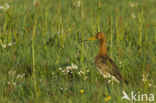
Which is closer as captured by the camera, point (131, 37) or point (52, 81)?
point (52, 81)

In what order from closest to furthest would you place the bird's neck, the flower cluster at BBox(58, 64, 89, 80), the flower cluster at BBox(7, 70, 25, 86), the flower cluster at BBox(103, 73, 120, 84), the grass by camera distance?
1. the grass
2. the flower cluster at BBox(7, 70, 25, 86)
3. the flower cluster at BBox(103, 73, 120, 84)
4. the flower cluster at BBox(58, 64, 89, 80)
5. the bird's neck

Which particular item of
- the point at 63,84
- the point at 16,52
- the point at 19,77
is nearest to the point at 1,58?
the point at 16,52

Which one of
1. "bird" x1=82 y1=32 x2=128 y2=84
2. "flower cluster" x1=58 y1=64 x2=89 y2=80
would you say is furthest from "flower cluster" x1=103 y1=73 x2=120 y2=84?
"flower cluster" x1=58 y1=64 x2=89 y2=80

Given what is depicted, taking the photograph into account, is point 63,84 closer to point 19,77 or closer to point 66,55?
point 19,77

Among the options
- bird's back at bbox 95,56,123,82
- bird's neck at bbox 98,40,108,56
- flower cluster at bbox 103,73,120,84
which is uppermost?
bird's neck at bbox 98,40,108,56

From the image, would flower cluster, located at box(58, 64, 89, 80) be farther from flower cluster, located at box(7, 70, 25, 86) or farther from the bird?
flower cluster, located at box(7, 70, 25, 86)

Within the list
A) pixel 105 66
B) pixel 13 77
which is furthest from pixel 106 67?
pixel 13 77

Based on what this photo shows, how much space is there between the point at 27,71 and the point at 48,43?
1.05 metres

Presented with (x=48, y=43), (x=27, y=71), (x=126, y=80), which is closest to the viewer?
(x=126, y=80)

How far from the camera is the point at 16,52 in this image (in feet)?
17.7

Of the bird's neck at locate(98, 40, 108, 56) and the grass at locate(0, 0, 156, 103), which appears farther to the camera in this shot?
the bird's neck at locate(98, 40, 108, 56)

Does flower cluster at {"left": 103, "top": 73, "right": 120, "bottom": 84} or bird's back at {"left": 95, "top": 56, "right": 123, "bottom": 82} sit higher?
bird's back at {"left": 95, "top": 56, "right": 123, "bottom": 82}

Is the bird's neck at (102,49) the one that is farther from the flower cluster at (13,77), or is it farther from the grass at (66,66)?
the flower cluster at (13,77)

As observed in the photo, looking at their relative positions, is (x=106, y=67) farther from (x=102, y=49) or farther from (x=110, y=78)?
(x=102, y=49)
